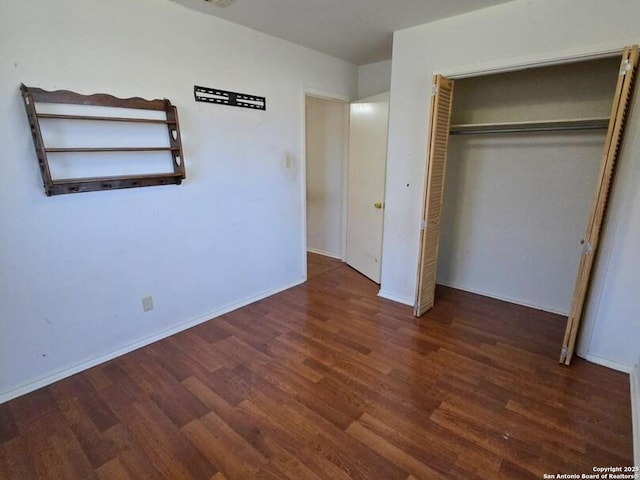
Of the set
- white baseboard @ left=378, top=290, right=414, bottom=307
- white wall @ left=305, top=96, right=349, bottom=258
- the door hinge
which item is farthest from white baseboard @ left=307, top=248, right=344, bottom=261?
the door hinge

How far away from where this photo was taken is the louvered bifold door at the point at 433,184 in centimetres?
266

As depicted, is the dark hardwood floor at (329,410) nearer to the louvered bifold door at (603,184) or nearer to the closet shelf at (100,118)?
the louvered bifold door at (603,184)

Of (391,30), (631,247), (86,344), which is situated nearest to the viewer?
(631,247)

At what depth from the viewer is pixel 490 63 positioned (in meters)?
2.53

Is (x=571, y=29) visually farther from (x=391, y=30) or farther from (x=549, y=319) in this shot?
(x=549, y=319)

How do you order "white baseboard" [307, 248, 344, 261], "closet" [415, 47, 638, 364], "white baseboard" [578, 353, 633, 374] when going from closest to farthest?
"white baseboard" [578, 353, 633, 374]
"closet" [415, 47, 638, 364]
"white baseboard" [307, 248, 344, 261]

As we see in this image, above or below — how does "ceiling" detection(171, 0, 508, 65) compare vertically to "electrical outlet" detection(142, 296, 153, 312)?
above

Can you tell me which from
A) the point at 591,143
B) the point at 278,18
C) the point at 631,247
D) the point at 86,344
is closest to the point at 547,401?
the point at 631,247

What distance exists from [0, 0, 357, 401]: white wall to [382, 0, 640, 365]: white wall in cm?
108

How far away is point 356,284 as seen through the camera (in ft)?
12.9

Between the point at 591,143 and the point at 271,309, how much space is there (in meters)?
3.18

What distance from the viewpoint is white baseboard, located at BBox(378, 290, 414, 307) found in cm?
338

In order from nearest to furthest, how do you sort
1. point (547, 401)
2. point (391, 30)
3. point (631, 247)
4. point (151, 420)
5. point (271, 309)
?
point (151, 420)
point (547, 401)
point (631, 247)
point (391, 30)
point (271, 309)

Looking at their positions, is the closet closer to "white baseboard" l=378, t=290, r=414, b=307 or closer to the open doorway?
"white baseboard" l=378, t=290, r=414, b=307
